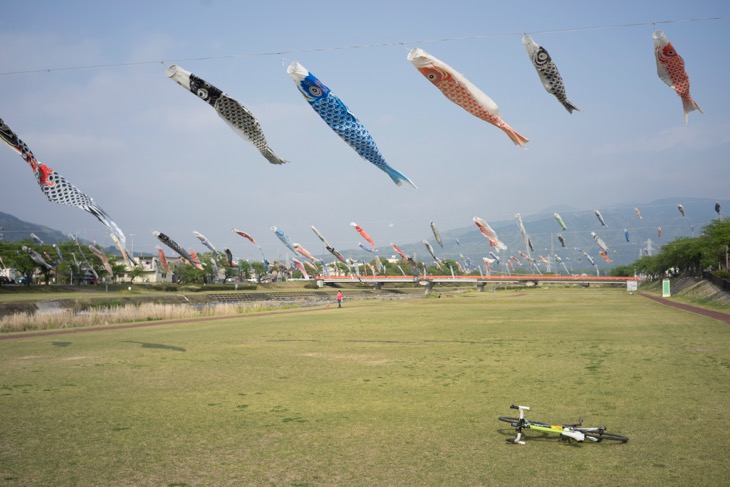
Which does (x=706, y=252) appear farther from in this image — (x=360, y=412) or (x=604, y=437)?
(x=604, y=437)

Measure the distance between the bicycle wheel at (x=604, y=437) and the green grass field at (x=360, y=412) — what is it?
15 cm

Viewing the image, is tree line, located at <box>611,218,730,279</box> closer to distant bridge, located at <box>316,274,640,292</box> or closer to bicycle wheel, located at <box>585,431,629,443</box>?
distant bridge, located at <box>316,274,640,292</box>

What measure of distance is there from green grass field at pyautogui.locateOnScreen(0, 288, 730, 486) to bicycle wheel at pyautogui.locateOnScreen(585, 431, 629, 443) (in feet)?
0.50

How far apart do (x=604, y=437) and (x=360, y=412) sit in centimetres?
342

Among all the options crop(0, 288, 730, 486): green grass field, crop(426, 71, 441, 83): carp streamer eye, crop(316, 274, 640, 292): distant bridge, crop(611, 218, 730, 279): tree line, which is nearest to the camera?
crop(0, 288, 730, 486): green grass field

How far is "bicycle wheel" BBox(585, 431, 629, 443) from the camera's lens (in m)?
7.12

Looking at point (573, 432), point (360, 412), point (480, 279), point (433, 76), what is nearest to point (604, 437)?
point (573, 432)

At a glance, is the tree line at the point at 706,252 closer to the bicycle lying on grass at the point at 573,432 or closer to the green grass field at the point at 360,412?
the green grass field at the point at 360,412

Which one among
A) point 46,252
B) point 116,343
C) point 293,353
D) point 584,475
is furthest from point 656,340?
point 46,252

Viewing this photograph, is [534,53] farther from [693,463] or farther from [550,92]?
[693,463]

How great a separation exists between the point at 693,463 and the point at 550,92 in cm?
520

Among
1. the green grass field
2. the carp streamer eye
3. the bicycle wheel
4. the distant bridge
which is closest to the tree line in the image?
the distant bridge

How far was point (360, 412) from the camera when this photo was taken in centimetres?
905

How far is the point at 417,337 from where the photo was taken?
21.0 metres
